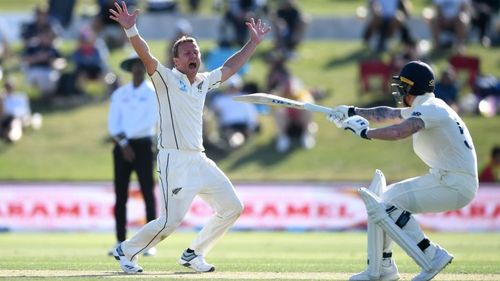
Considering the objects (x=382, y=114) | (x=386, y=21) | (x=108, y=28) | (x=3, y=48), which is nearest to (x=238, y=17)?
(x=386, y=21)

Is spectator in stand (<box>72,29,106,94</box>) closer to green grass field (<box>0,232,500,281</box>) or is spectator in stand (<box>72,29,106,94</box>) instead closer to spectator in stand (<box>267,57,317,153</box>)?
spectator in stand (<box>267,57,317,153</box>)

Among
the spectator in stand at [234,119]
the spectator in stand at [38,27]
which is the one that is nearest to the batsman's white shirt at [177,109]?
the spectator in stand at [234,119]

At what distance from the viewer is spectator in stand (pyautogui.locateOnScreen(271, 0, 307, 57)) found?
2580 centimetres

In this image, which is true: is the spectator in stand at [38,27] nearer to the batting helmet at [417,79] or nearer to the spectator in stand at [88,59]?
the spectator in stand at [88,59]

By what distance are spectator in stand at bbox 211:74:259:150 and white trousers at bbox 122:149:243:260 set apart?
12.0 m

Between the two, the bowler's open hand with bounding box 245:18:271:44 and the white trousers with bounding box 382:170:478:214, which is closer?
the white trousers with bounding box 382:170:478:214

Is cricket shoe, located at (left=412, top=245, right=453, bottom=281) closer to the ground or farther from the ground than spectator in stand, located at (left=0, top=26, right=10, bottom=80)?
closer to the ground

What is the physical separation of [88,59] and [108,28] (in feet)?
9.59

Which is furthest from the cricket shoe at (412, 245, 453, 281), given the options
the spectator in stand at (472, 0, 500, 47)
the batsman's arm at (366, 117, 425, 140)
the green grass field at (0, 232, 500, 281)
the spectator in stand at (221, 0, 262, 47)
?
the spectator in stand at (472, 0, 500, 47)

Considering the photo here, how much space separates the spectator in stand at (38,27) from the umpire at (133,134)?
12242 mm

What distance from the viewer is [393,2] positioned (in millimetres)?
25172

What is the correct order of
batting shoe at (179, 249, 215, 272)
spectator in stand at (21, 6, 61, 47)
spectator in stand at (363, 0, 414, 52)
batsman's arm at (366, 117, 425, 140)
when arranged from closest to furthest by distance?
batsman's arm at (366, 117, 425, 140)
batting shoe at (179, 249, 215, 272)
spectator in stand at (21, 6, 61, 47)
spectator in stand at (363, 0, 414, 52)

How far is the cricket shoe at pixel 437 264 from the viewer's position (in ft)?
28.4

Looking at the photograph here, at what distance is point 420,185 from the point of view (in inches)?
349
